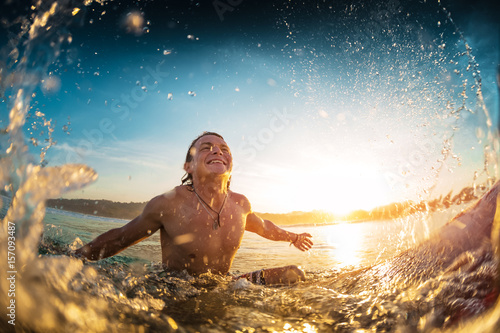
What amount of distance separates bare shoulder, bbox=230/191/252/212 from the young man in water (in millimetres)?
82

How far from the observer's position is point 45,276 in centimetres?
137

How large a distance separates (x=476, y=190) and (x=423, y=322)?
225cm

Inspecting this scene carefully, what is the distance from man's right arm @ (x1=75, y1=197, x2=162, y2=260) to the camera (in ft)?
9.64

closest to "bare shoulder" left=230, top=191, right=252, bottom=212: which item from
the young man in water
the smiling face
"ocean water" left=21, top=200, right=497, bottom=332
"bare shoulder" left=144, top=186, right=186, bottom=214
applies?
the young man in water

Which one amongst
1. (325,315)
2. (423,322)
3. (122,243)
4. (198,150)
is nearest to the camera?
(423,322)

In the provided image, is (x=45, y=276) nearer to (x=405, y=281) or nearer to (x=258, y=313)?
(x=258, y=313)

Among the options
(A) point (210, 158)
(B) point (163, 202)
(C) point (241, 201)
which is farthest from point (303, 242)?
(B) point (163, 202)

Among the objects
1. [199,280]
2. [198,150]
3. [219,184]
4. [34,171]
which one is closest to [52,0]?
[34,171]

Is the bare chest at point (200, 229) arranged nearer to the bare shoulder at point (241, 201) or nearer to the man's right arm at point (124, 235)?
the man's right arm at point (124, 235)

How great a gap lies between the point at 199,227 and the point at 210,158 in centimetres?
93

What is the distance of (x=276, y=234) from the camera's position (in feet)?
14.1

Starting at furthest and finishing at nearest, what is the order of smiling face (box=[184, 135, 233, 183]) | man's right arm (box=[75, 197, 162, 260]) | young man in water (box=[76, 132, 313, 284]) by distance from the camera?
smiling face (box=[184, 135, 233, 183]) → young man in water (box=[76, 132, 313, 284]) → man's right arm (box=[75, 197, 162, 260])

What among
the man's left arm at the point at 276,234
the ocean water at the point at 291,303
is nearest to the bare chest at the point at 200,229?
the man's left arm at the point at 276,234

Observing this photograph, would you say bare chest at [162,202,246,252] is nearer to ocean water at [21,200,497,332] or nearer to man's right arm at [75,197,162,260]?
man's right arm at [75,197,162,260]
